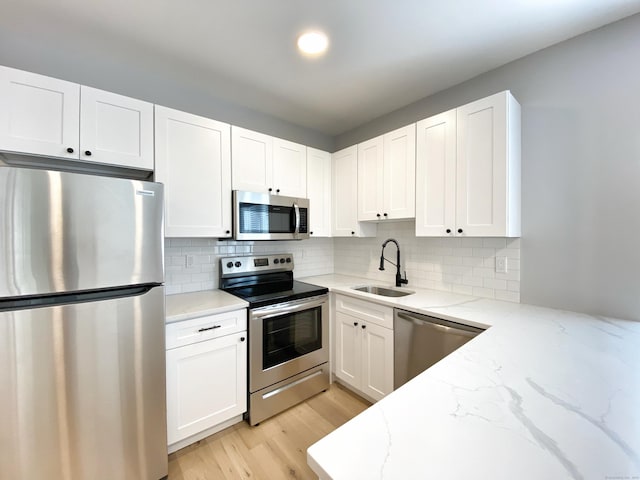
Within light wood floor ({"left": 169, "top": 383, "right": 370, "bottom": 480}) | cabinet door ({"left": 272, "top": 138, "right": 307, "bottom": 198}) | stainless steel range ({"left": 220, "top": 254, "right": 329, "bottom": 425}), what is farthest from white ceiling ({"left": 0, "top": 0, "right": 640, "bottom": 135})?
light wood floor ({"left": 169, "top": 383, "right": 370, "bottom": 480})

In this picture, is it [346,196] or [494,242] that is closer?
[494,242]

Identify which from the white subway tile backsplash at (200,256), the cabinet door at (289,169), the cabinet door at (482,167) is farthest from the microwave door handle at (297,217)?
the cabinet door at (482,167)

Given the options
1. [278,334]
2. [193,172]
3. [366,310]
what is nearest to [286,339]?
[278,334]

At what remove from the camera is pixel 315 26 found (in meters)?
1.54

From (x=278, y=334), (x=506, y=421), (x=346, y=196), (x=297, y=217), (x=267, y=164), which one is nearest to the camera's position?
(x=506, y=421)

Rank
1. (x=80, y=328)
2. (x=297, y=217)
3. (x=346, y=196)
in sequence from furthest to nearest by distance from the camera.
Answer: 1. (x=346, y=196)
2. (x=297, y=217)
3. (x=80, y=328)

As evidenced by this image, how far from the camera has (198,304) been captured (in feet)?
6.03

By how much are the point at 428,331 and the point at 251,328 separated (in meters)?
1.23

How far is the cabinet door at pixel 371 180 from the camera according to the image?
8.05ft

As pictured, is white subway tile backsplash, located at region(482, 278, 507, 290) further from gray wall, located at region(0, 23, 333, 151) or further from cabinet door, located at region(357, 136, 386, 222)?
gray wall, located at region(0, 23, 333, 151)

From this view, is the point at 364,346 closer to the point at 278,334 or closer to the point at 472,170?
the point at 278,334

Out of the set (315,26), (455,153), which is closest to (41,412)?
(315,26)

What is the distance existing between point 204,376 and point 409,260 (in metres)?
1.96

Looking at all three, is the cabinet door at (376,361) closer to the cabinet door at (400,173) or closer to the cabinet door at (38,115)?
the cabinet door at (400,173)
